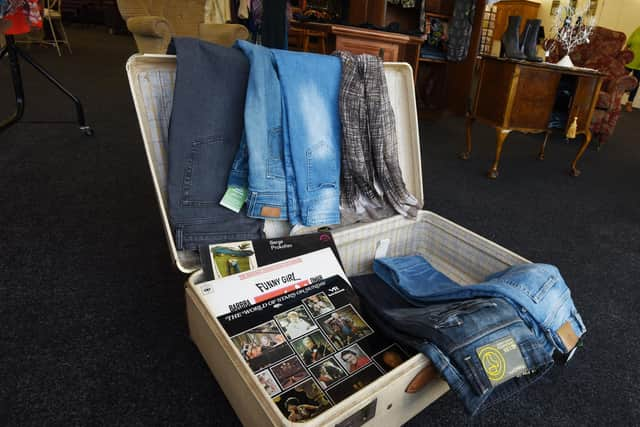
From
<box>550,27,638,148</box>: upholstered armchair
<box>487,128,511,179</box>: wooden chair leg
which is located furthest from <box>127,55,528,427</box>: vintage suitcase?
<box>550,27,638,148</box>: upholstered armchair

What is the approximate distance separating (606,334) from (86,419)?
3.89 feet

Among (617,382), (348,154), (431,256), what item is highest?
(348,154)

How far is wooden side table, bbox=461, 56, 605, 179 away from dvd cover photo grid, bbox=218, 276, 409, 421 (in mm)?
1667

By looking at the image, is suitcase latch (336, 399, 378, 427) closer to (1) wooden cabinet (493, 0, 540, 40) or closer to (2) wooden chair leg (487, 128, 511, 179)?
(2) wooden chair leg (487, 128, 511, 179)

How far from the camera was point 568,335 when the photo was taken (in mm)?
748

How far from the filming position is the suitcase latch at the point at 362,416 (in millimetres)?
542

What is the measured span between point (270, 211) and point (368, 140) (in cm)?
31

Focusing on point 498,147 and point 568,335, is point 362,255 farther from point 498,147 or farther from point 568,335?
point 498,147

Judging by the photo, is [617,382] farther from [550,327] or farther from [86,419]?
[86,419]

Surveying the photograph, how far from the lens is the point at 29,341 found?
34.2 inches

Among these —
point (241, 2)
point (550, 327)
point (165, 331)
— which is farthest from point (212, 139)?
point (241, 2)

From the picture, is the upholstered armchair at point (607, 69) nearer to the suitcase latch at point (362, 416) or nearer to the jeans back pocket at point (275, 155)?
the jeans back pocket at point (275, 155)

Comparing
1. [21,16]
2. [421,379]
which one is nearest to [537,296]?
[421,379]

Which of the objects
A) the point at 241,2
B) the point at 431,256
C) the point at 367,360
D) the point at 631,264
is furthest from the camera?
the point at 241,2
